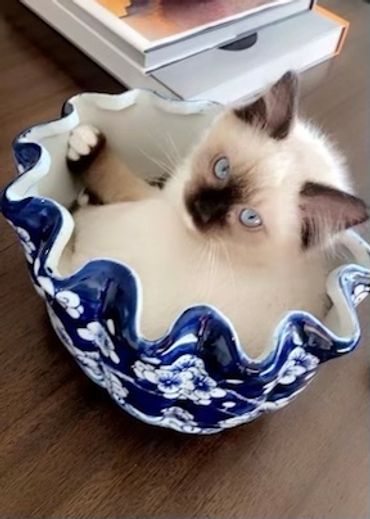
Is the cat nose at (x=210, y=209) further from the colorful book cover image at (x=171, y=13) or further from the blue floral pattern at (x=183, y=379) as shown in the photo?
→ the colorful book cover image at (x=171, y=13)

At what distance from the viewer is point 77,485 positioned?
1.59 ft

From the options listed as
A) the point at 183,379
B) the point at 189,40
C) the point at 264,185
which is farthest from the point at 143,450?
the point at 189,40

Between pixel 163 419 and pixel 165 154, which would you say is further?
pixel 165 154

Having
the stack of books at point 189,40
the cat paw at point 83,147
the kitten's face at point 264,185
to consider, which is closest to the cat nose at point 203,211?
the kitten's face at point 264,185

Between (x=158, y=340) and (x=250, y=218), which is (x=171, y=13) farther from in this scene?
(x=158, y=340)

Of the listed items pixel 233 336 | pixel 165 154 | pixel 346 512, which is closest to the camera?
pixel 233 336

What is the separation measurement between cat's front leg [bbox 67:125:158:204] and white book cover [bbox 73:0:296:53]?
174 millimetres

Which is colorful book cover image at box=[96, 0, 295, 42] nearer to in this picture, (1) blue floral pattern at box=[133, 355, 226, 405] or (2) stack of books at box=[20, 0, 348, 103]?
(2) stack of books at box=[20, 0, 348, 103]

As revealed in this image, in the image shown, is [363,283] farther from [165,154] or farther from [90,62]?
[90,62]

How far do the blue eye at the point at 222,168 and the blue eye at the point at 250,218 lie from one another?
0.03m

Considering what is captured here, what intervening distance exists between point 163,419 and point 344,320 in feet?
0.49

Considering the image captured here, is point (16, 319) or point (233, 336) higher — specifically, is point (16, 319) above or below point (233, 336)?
below

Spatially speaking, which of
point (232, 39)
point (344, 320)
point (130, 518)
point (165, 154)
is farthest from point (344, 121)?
point (130, 518)

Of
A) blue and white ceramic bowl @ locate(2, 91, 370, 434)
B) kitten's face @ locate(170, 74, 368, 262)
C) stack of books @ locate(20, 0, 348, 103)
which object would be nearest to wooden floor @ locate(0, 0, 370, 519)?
blue and white ceramic bowl @ locate(2, 91, 370, 434)
